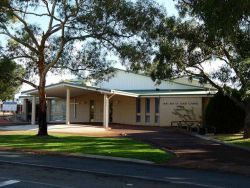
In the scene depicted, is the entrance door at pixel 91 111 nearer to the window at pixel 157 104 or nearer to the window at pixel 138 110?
the window at pixel 138 110

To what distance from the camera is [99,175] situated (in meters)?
12.8

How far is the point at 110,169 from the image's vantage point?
14250mm

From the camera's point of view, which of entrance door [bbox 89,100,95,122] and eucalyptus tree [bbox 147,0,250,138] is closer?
eucalyptus tree [bbox 147,0,250,138]

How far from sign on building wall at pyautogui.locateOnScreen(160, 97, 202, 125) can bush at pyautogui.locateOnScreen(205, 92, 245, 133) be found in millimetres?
7584

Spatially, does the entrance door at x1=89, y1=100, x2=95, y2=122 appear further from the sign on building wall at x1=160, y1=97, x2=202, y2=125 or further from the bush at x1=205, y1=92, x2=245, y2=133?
the bush at x1=205, y1=92, x2=245, y2=133

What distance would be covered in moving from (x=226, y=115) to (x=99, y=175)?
19.8 meters

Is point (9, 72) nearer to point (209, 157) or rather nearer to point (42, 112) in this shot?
point (42, 112)

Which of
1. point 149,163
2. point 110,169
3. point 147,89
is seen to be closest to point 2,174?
point 110,169

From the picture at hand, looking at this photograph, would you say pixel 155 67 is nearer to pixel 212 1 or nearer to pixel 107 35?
pixel 107 35

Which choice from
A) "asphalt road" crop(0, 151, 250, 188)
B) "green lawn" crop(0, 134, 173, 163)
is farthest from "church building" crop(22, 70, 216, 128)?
"asphalt road" crop(0, 151, 250, 188)

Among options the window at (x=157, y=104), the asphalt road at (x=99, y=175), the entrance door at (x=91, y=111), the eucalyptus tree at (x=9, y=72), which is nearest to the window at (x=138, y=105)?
the window at (x=157, y=104)

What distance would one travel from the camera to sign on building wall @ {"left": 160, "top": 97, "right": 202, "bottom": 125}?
39469 millimetres

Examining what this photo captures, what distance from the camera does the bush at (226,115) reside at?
102 feet

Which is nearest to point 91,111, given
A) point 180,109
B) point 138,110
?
point 138,110
